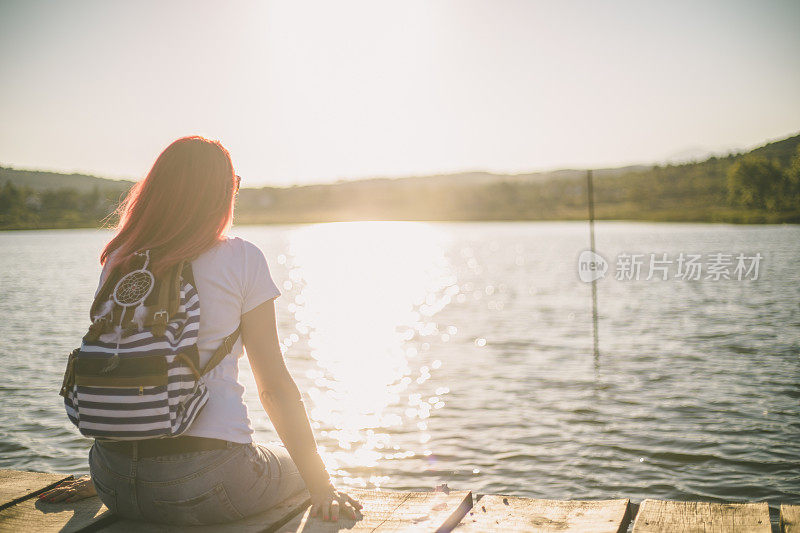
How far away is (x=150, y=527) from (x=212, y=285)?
1.20 m

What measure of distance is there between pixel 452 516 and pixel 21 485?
258 centimetres

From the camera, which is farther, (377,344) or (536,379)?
(377,344)

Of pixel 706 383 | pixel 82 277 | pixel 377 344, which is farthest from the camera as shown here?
pixel 82 277

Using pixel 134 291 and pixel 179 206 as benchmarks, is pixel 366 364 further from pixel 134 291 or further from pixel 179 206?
pixel 134 291

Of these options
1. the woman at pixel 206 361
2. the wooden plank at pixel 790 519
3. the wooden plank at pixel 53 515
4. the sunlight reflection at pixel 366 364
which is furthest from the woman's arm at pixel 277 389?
the sunlight reflection at pixel 366 364

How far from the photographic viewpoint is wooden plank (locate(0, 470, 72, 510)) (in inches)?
154

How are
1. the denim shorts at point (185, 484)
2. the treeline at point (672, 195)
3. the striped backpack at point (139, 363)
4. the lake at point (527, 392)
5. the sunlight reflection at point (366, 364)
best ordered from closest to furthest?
1. the striped backpack at point (139, 363)
2. the denim shorts at point (185, 484)
3. the lake at point (527, 392)
4. the sunlight reflection at point (366, 364)
5. the treeline at point (672, 195)

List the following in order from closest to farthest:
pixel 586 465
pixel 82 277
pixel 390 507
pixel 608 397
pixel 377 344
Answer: pixel 390 507, pixel 586 465, pixel 608 397, pixel 377 344, pixel 82 277

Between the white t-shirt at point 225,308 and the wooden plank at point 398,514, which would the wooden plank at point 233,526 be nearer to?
the wooden plank at point 398,514

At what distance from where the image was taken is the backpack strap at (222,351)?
3178mm

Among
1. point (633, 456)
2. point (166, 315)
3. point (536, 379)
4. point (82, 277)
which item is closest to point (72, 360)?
point (166, 315)

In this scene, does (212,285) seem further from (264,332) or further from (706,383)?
(706,383)

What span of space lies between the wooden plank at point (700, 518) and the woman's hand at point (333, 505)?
140cm

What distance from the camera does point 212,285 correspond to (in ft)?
10.4
